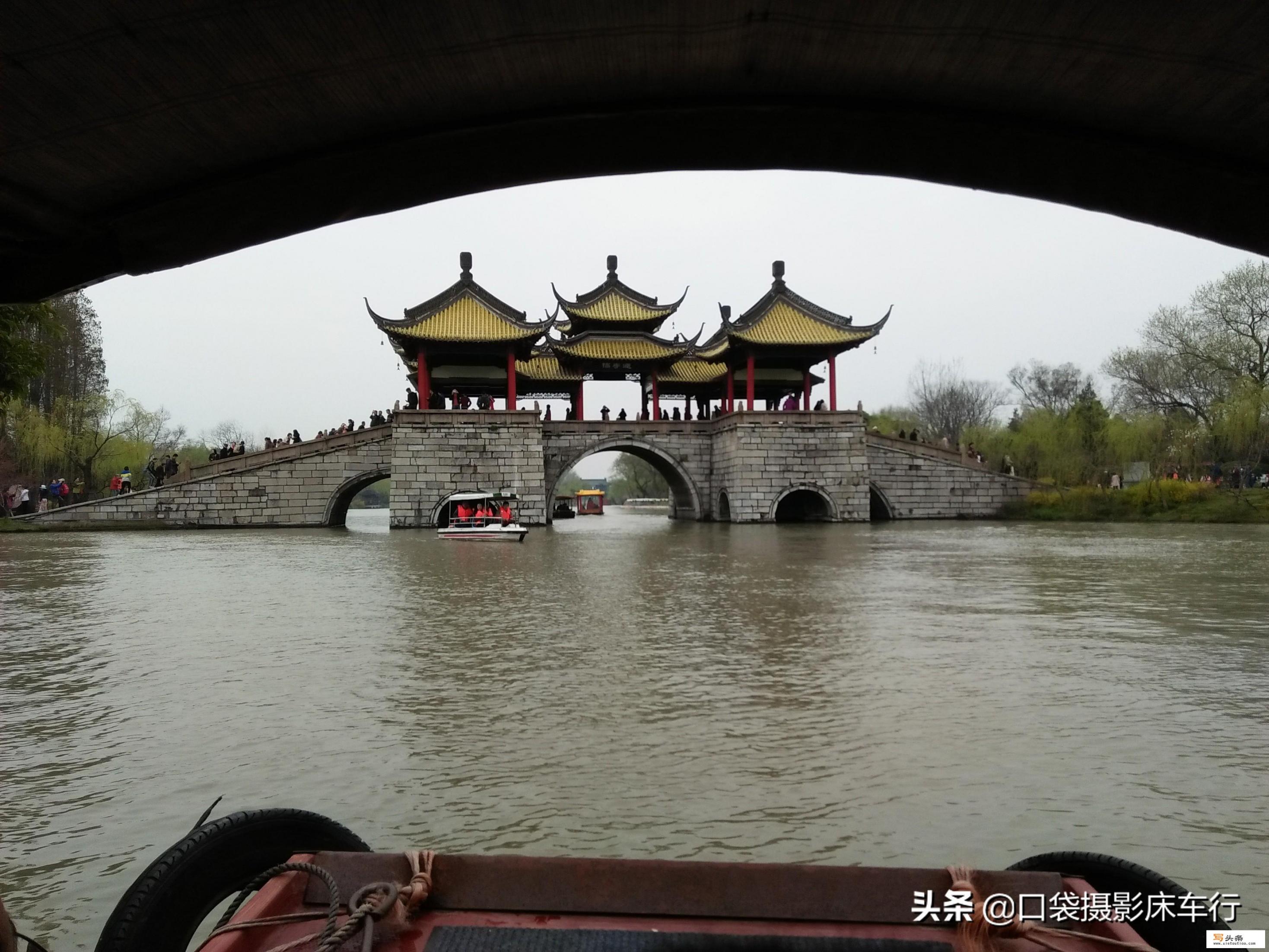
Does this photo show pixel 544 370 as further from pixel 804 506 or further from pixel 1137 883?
pixel 1137 883

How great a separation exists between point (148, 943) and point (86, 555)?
17297mm

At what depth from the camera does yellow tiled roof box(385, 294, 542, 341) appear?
2745 centimetres

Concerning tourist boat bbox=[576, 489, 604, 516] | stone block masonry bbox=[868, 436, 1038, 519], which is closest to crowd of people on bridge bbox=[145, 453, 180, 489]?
stone block masonry bbox=[868, 436, 1038, 519]

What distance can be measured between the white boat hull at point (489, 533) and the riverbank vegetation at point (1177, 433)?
1941 centimetres

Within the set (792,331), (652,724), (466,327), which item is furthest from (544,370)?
(652,724)

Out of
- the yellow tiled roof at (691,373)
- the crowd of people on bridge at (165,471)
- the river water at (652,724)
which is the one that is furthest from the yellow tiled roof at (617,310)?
the river water at (652,724)

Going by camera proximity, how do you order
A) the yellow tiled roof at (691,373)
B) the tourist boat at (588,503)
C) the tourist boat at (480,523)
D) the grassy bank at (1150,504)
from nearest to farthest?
the tourist boat at (480,523) < the grassy bank at (1150,504) < the yellow tiled roof at (691,373) < the tourist boat at (588,503)

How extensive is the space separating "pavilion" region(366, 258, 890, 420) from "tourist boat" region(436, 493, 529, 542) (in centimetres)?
406

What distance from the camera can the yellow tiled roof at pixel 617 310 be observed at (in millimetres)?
32031

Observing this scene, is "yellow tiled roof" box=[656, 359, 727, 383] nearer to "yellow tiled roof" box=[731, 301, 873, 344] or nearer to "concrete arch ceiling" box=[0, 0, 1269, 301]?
"yellow tiled roof" box=[731, 301, 873, 344]

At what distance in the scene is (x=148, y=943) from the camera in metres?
1.97

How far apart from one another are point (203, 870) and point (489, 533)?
65.1 ft

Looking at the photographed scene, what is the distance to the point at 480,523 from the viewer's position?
924 inches

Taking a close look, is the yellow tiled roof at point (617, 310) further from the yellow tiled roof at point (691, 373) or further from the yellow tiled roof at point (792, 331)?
the yellow tiled roof at point (792, 331)
